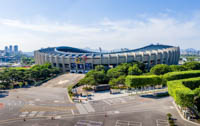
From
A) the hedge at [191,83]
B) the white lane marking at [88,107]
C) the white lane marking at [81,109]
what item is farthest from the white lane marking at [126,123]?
the hedge at [191,83]

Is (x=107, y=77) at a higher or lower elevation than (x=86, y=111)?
higher

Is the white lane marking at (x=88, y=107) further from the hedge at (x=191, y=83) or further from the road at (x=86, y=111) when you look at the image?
the hedge at (x=191, y=83)

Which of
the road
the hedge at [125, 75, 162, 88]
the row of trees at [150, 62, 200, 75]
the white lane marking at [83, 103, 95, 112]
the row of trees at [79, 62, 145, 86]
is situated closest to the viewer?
the road

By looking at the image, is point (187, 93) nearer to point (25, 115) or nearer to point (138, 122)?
point (138, 122)

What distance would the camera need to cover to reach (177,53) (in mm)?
114500

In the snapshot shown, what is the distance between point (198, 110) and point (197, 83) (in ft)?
34.6

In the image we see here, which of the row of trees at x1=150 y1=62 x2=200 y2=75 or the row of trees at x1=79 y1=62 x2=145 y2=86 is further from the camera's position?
the row of trees at x1=150 y1=62 x2=200 y2=75

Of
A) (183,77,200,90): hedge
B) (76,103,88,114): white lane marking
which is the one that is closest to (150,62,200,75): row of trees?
(183,77,200,90): hedge

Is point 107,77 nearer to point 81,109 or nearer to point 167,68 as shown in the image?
point 81,109

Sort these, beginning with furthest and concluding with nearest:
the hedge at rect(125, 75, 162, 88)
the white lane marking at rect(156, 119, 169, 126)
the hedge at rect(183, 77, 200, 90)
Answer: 1. the hedge at rect(125, 75, 162, 88)
2. the hedge at rect(183, 77, 200, 90)
3. the white lane marking at rect(156, 119, 169, 126)

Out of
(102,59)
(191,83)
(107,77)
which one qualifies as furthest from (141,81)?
(102,59)

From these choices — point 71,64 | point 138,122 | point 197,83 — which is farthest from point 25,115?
point 71,64

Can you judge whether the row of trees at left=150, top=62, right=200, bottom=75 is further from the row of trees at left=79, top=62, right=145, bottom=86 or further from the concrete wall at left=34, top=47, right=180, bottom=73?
the concrete wall at left=34, top=47, right=180, bottom=73

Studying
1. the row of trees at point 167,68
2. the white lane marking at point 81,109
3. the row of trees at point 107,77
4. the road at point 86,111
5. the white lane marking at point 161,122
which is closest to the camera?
the white lane marking at point 161,122
